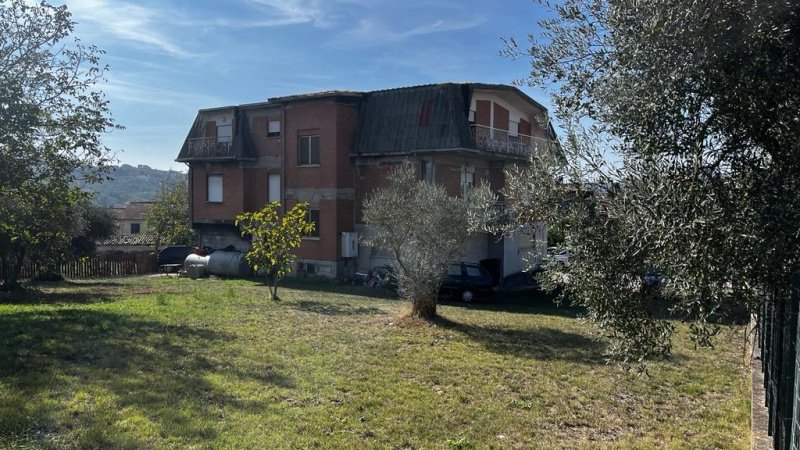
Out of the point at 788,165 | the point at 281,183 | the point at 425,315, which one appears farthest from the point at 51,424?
the point at 281,183

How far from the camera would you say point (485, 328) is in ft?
45.8

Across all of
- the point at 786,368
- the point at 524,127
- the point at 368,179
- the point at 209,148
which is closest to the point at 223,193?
the point at 209,148

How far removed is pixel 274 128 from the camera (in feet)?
93.6

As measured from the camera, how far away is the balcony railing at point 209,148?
29.3 metres

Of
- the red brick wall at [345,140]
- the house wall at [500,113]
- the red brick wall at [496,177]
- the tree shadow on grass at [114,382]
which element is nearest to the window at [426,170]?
the house wall at [500,113]

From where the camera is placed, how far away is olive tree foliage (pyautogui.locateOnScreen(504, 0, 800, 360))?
2.73m

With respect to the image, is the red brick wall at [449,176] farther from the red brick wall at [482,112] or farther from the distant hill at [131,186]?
the distant hill at [131,186]

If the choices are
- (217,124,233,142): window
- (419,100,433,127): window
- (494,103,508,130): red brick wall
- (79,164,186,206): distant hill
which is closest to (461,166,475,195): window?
(419,100,433,127): window

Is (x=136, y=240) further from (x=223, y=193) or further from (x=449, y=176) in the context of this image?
(x=449, y=176)

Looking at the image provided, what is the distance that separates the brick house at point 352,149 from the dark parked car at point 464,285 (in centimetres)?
316

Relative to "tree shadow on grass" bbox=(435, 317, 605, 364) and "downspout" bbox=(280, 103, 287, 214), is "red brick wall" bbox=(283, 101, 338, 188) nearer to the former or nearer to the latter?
"downspout" bbox=(280, 103, 287, 214)

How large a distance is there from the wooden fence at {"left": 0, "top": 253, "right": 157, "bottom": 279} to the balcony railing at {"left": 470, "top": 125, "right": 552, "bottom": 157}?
1979cm

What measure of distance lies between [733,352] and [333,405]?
365 inches

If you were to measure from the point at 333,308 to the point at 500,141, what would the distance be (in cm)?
1268
